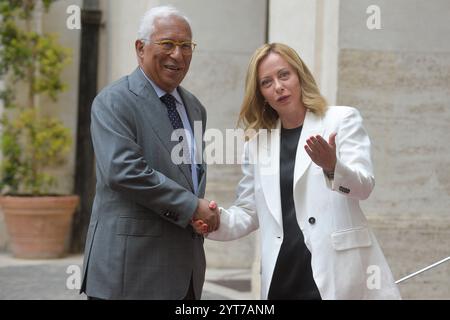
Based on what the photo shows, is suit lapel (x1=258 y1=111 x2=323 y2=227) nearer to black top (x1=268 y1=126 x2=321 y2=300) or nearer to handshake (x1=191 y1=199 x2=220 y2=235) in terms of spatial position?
black top (x1=268 y1=126 x2=321 y2=300)

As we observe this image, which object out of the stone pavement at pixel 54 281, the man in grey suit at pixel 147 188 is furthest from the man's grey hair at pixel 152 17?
the stone pavement at pixel 54 281

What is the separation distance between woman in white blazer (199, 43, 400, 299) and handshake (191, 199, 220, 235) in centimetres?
21

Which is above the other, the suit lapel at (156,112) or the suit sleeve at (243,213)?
the suit lapel at (156,112)

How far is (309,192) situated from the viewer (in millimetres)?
3152

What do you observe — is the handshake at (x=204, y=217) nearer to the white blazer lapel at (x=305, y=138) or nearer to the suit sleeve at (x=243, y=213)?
the suit sleeve at (x=243, y=213)

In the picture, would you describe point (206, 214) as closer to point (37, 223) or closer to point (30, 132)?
point (37, 223)

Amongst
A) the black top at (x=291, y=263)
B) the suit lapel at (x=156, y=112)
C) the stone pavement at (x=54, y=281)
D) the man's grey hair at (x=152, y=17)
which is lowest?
the stone pavement at (x=54, y=281)

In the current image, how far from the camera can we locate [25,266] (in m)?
8.28

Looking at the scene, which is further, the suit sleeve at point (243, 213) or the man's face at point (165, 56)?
the suit sleeve at point (243, 213)

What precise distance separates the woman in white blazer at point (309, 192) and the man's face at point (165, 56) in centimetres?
32

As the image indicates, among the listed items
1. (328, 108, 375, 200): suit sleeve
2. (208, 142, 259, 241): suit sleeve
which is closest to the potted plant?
(208, 142, 259, 241): suit sleeve

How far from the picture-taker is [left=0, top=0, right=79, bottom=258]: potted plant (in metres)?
8.77

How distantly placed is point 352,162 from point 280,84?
482 millimetres

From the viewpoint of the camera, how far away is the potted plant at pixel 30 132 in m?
8.77
